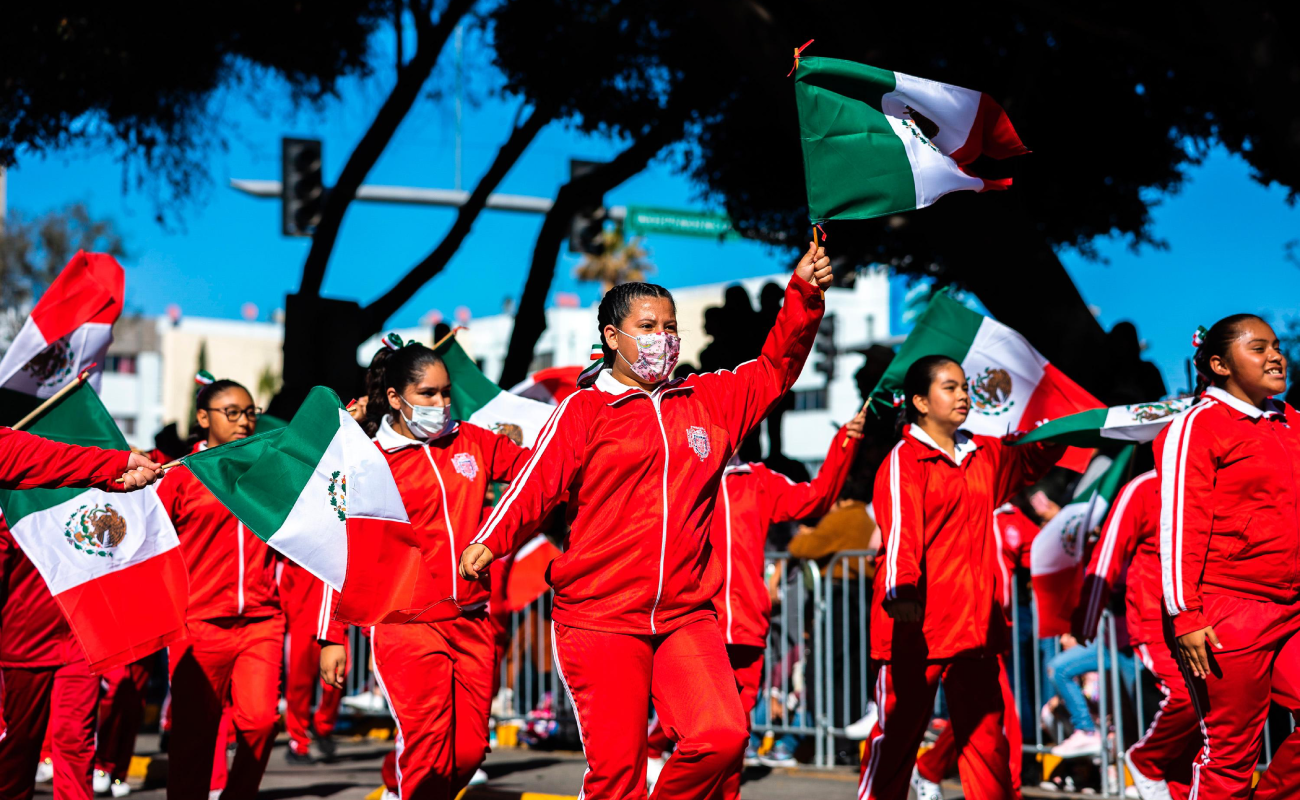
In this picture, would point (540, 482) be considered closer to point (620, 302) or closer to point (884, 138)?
point (620, 302)

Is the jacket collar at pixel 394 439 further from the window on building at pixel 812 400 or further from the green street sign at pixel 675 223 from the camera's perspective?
the window on building at pixel 812 400

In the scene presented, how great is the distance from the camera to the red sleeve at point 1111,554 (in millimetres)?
7102

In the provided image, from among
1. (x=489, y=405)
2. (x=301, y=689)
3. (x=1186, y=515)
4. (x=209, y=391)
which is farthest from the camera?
(x=301, y=689)

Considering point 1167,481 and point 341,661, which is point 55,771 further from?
point 1167,481

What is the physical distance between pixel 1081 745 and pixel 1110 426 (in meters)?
2.62

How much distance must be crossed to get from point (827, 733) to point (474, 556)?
18.2 feet

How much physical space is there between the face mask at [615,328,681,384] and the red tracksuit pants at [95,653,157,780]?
5.17 m

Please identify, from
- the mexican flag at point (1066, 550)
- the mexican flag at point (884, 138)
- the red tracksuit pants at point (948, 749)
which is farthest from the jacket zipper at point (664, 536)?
the mexican flag at point (1066, 550)

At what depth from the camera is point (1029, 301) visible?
9875mm

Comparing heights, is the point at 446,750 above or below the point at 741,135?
below

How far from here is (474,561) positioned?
180 inches

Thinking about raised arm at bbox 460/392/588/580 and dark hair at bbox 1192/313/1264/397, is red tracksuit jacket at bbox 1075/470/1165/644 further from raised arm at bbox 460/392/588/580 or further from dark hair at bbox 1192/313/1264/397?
raised arm at bbox 460/392/588/580

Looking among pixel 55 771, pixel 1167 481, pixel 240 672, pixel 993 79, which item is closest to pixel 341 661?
pixel 240 672

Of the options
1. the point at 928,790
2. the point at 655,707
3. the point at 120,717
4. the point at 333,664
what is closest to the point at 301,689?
the point at 120,717
